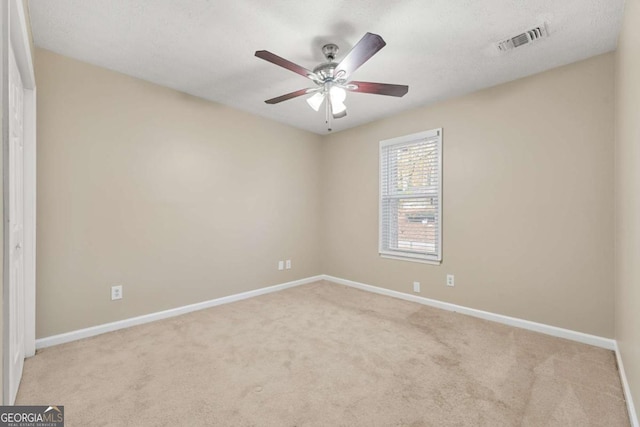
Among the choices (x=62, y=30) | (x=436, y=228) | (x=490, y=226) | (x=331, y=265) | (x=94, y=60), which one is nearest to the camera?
(x=62, y=30)

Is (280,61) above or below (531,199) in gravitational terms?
above

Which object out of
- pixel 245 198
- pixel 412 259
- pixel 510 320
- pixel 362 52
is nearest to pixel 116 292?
pixel 245 198

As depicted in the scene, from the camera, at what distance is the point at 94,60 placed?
2.54m

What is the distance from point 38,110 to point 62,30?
69 cm

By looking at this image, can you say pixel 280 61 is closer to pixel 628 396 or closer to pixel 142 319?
pixel 142 319

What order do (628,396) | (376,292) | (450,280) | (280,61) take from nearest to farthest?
(628,396) < (280,61) < (450,280) < (376,292)

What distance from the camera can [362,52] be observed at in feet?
5.89

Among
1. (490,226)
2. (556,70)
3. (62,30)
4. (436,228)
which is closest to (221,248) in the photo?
(62,30)

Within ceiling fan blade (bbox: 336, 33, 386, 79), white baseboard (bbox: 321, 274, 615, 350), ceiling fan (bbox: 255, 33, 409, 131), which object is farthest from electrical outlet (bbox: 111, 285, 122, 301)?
white baseboard (bbox: 321, 274, 615, 350)

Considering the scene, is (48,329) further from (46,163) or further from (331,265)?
(331,265)

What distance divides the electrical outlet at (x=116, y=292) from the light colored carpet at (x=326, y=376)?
34 centimetres

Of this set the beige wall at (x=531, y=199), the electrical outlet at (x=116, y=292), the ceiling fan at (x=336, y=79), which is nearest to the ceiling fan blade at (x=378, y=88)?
the ceiling fan at (x=336, y=79)

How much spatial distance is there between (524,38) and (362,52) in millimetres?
1376

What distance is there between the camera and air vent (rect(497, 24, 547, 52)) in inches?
82.2
